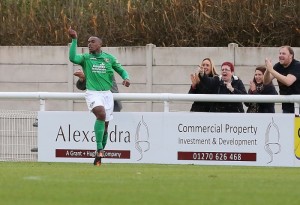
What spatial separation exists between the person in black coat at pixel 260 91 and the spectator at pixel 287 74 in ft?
0.83

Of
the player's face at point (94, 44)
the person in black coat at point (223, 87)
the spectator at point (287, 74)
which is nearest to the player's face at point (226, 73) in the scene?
the person in black coat at point (223, 87)

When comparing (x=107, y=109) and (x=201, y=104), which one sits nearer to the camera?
(x=107, y=109)

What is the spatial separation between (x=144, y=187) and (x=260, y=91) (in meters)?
7.20

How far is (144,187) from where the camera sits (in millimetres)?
11992

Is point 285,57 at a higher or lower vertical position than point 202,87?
higher

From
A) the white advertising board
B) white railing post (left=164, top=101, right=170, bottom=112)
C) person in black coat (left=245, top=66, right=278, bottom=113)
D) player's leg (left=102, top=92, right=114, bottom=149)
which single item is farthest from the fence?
person in black coat (left=245, top=66, right=278, bottom=113)

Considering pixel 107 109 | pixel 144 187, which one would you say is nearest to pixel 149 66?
pixel 107 109

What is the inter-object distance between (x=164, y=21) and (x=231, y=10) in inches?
57.8

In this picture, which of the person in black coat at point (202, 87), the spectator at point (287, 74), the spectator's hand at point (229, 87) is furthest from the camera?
the person in black coat at point (202, 87)

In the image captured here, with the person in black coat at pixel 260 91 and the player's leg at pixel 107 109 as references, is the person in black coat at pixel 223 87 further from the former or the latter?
the player's leg at pixel 107 109

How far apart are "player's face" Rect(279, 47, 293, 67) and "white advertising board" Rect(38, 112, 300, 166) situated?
0.83m

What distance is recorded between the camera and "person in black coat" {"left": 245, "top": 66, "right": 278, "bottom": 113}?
61.2ft

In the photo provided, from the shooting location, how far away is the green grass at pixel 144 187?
10.7 m

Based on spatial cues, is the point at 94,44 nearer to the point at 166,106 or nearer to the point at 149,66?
the point at 166,106
